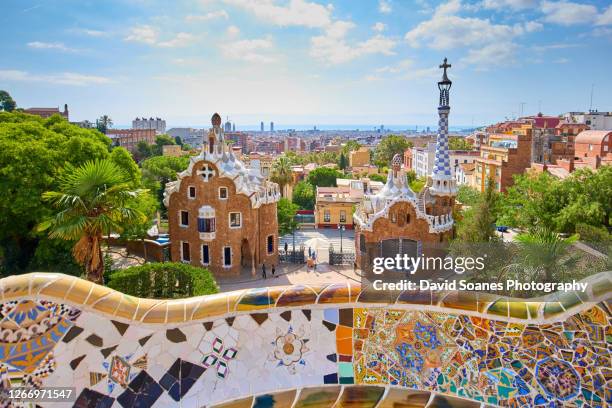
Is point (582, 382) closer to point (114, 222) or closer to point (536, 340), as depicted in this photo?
point (536, 340)

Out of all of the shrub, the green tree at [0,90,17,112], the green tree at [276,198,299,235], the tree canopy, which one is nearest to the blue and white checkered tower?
the tree canopy

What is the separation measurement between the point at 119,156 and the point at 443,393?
69.3ft

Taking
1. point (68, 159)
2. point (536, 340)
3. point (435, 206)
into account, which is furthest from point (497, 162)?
point (536, 340)

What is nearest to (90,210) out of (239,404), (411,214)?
(239,404)

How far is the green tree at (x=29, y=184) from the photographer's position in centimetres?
1672

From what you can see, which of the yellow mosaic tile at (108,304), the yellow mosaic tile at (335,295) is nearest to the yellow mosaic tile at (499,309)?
the yellow mosaic tile at (335,295)

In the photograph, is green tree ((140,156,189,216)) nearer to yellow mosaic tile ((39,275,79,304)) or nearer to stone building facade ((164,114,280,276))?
stone building facade ((164,114,280,276))

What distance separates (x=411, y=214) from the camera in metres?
21.0

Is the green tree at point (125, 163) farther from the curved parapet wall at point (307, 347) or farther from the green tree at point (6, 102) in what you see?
the green tree at point (6, 102)

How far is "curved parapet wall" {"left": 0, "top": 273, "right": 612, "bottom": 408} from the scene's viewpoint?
4.65 m

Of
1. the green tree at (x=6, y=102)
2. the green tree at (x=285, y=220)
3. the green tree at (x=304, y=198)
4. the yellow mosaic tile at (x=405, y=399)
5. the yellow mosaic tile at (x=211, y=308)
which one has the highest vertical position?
the green tree at (x=6, y=102)

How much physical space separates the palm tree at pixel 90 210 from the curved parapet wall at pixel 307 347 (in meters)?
7.74

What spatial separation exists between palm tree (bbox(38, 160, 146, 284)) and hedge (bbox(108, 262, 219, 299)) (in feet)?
7.41

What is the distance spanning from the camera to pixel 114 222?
1265 centimetres
